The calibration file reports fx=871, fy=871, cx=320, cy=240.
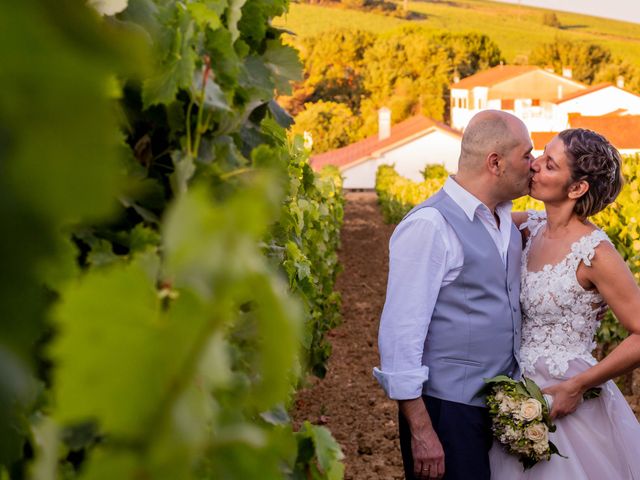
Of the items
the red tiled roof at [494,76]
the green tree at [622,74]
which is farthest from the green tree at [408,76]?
the green tree at [622,74]

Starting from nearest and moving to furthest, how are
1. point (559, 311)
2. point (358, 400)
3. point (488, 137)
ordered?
point (488, 137) → point (559, 311) → point (358, 400)

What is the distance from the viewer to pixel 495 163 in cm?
375

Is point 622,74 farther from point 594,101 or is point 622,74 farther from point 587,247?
point 587,247

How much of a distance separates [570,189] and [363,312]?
36.4 ft

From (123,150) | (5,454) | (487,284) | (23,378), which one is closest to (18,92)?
(23,378)

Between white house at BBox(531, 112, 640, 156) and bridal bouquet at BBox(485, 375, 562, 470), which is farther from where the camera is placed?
white house at BBox(531, 112, 640, 156)

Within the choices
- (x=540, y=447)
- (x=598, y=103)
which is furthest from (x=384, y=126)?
(x=540, y=447)

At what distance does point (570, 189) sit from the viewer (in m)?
3.85

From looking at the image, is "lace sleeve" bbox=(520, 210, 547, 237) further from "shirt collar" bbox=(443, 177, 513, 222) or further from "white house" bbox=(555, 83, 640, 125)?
"white house" bbox=(555, 83, 640, 125)

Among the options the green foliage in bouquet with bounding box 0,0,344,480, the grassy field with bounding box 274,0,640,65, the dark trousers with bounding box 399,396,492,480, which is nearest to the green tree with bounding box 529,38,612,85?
the grassy field with bounding box 274,0,640,65

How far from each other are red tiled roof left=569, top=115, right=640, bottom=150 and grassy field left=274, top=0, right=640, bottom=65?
55.8 meters

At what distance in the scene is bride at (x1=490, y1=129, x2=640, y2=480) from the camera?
3773 millimetres

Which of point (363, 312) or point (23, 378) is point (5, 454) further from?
point (363, 312)

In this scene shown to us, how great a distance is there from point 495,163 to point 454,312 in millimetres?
669
